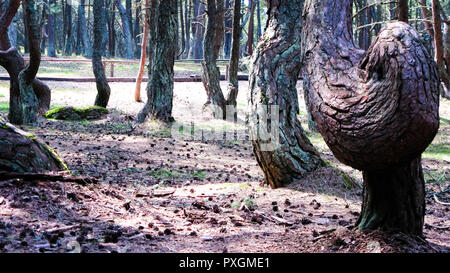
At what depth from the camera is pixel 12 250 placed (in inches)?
142

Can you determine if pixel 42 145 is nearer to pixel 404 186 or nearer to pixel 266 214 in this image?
pixel 266 214

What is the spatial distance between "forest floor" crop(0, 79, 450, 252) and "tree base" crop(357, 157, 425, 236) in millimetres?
101

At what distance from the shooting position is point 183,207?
609 cm

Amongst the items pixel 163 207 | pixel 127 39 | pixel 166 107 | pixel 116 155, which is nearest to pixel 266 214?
pixel 163 207

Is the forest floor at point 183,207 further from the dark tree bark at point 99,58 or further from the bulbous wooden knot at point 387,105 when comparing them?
the dark tree bark at point 99,58

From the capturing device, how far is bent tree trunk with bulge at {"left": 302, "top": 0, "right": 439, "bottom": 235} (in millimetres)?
3098

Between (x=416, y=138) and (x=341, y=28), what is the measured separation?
125 cm

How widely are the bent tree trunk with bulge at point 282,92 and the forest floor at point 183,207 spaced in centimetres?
24

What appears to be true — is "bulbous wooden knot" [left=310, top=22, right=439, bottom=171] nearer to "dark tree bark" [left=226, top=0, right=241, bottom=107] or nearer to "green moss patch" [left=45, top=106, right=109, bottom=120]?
"green moss patch" [left=45, top=106, right=109, bottom=120]

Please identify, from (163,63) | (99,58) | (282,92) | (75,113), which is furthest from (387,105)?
(99,58)

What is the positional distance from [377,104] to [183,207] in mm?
3410

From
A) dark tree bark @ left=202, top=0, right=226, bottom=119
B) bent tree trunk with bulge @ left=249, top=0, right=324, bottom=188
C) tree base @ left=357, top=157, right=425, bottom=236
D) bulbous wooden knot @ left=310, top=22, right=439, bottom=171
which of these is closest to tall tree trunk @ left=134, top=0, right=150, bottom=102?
dark tree bark @ left=202, top=0, right=226, bottom=119

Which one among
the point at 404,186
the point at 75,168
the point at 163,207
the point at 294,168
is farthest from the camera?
the point at 75,168

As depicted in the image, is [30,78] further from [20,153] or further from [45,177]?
[45,177]
